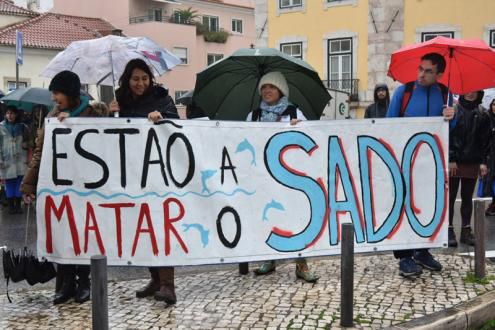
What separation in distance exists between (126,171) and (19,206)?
270 inches

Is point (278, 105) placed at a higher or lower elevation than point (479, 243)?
higher

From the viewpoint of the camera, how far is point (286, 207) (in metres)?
5.25

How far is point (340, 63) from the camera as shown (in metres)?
26.5

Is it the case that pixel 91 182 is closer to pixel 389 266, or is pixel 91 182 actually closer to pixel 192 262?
pixel 192 262

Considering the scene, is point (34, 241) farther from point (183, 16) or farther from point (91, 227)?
point (183, 16)

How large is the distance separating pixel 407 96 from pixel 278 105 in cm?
127

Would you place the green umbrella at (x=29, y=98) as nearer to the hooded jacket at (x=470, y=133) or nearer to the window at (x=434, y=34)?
the hooded jacket at (x=470, y=133)

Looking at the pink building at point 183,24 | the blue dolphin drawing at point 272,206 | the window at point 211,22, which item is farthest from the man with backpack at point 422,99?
the window at point 211,22

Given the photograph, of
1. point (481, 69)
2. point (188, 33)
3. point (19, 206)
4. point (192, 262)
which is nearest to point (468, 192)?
point (481, 69)

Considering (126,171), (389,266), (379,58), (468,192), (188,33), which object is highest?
(188,33)

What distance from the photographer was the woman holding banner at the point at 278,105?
18.5 feet

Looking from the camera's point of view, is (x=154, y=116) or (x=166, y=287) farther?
(x=166, y=287)

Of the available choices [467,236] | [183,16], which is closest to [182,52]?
[183,16]

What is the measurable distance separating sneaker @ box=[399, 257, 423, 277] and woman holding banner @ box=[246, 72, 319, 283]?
0.81m
